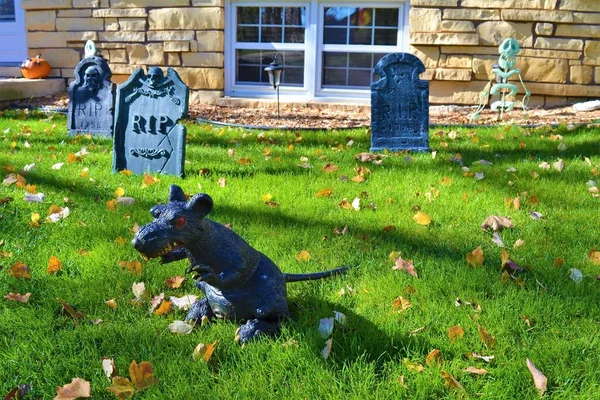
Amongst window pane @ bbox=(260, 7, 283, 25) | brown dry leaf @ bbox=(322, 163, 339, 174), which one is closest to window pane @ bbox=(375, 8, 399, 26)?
window pane @ bbox=(260, 7, 283, 25)

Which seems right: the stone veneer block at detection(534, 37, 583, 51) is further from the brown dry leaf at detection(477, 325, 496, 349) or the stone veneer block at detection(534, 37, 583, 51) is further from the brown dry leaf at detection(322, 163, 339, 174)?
the brown dry leaf at detection(477, 325, 496, 349)

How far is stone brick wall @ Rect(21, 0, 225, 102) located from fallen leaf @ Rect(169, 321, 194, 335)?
7147 millimetres

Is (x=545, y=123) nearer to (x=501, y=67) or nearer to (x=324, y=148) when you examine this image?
(x=501, y=67)

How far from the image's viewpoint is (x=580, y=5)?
7730mm

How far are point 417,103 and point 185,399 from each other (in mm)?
4392

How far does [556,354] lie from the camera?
1.99m

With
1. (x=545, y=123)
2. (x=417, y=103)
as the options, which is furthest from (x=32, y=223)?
(x=545, y=123)

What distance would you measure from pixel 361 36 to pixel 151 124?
4.98 meters

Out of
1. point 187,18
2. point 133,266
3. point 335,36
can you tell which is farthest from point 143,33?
point 133,266

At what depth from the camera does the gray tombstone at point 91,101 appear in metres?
6.31

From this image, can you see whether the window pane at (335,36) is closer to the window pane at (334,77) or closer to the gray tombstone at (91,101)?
the window pane at (334,77)

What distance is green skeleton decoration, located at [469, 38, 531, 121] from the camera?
7203mm

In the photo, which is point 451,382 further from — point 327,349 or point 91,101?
point 91,101

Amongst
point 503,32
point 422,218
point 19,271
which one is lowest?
point 19,271
